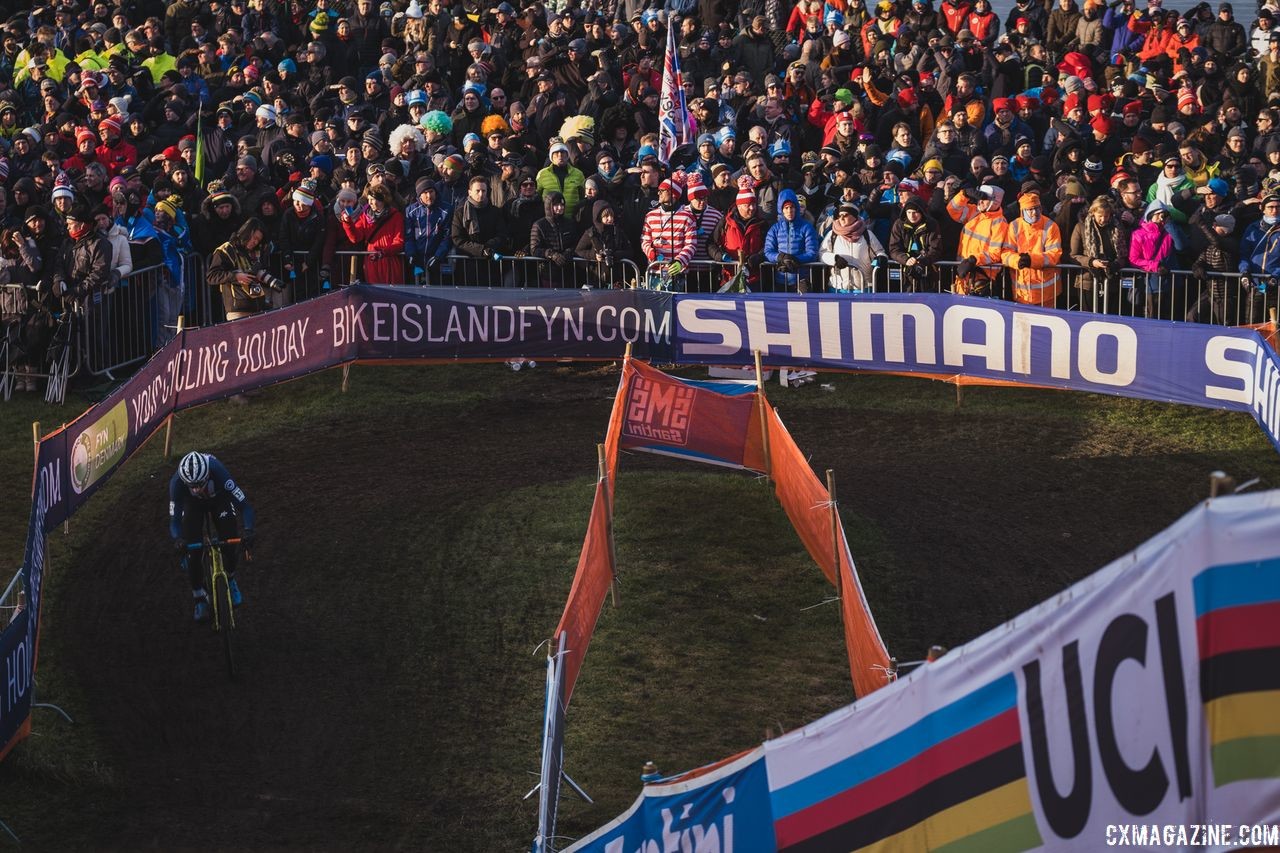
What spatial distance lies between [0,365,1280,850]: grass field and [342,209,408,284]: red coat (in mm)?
1259

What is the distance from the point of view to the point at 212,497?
13586 millimetres

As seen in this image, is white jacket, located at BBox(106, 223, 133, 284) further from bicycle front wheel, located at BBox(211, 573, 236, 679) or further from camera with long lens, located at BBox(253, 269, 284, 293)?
bicycle front wheel, located at BBox(211, 573, 236, 679)

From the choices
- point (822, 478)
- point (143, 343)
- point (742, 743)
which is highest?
point (143, 343)

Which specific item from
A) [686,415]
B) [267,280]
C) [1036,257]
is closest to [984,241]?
[1036,257]

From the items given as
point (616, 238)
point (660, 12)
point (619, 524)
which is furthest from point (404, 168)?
point (619, 524)

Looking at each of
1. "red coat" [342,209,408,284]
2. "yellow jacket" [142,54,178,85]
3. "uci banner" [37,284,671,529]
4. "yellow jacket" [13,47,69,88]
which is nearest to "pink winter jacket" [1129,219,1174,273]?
"uci banner" [37,284,671,529]

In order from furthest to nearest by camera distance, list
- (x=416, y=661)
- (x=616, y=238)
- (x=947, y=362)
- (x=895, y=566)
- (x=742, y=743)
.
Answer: (x=616, y=238)
(x=947, y=362)
(x=895, y=566)
(x=416, y=661)
(x=742, y=743)

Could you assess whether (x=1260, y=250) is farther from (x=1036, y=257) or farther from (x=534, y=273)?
(x=534, y=273)

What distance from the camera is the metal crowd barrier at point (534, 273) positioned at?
19.6 m

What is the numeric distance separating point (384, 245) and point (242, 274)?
5.73 feet

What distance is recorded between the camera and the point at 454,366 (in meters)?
20.8

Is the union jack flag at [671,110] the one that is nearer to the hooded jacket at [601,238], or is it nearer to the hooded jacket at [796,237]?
the hooded jacket at [601,238]

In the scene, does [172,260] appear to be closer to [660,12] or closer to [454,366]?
[454,366]

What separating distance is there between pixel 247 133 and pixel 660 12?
6230mm
